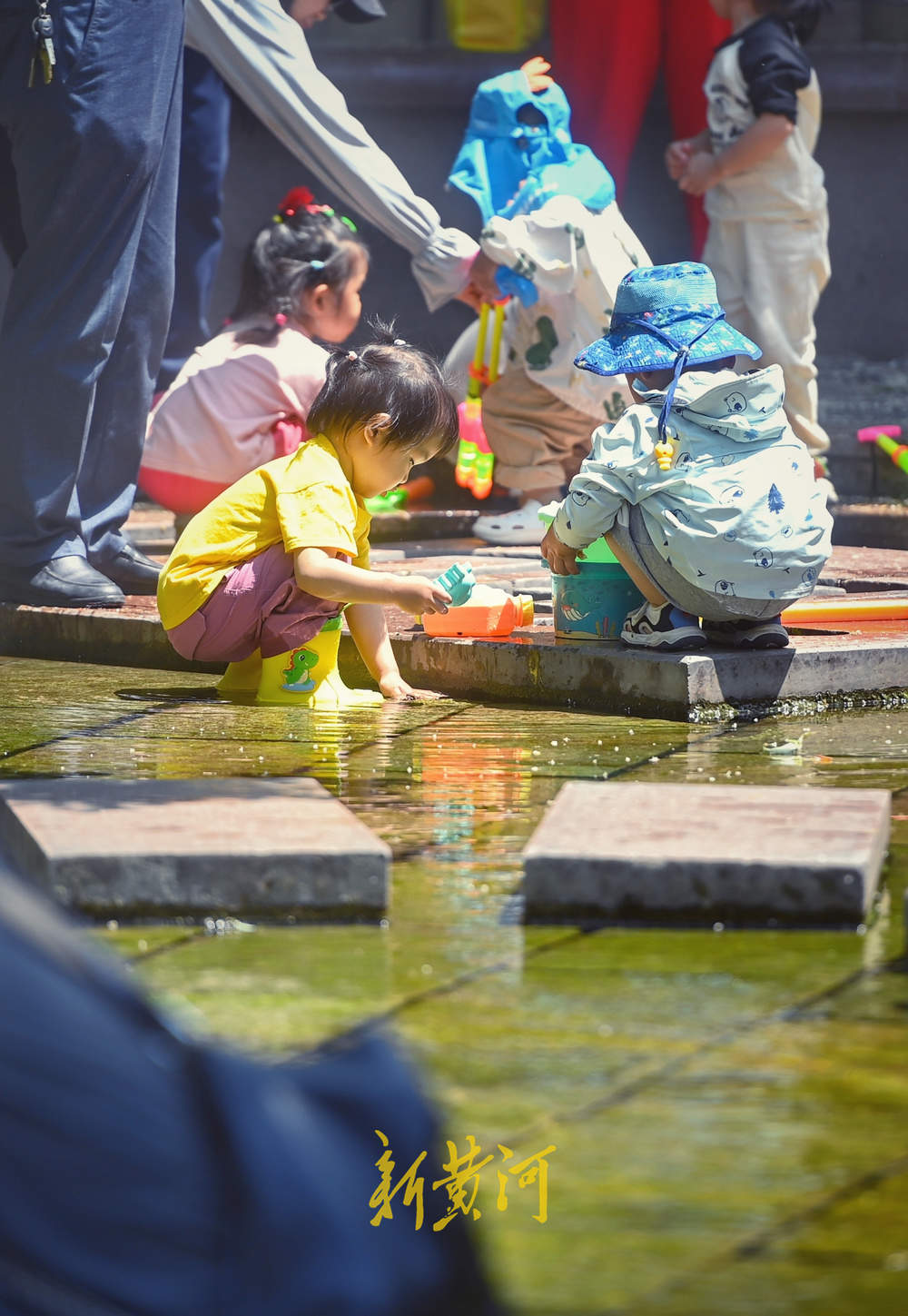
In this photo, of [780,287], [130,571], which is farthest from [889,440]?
[130,571]

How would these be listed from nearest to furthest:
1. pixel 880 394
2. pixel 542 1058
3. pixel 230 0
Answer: pixel 542 1058
pixel 230 0
pixel 880 394

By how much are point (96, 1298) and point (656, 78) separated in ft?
29.7

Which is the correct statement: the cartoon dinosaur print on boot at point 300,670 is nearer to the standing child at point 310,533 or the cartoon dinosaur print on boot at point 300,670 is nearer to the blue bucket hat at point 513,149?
the standing child at point 310,533

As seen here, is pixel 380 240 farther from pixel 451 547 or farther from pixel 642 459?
pixel 642 459

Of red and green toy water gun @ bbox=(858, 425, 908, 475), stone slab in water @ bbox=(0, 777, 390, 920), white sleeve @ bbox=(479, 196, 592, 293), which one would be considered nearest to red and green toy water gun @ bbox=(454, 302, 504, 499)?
white sleeve @ bbox=(479, 196, 592, 293)

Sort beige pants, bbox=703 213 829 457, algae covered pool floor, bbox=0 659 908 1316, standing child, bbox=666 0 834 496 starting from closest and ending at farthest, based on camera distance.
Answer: algae covered pool floor, bbox=0 659 908 1316, standing child, bbox=666 0 834 496, beige pants, bbox=703 213 829 457

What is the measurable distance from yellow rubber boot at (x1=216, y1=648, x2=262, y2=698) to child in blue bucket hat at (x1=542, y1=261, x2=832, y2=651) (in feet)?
2.29

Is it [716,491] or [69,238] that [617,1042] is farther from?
[69,238]

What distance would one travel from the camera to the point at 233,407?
19.3 feet

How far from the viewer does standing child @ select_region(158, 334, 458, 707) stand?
4176 millimetres

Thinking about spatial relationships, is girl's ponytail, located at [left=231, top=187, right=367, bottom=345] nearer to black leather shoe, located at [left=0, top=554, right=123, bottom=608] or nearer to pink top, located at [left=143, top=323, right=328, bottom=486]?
pink top, located at [left=143, top=323, right=328, bottom=486]

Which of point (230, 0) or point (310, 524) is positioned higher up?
point (230, 0)

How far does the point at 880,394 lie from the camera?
905 cm

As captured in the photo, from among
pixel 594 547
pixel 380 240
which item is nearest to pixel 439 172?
pixel 380 240
